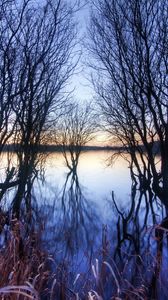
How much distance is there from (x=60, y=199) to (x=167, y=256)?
12.2 metres

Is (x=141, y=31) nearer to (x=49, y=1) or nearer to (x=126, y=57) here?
(x=126, y=57)

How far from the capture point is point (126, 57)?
14.5 metres

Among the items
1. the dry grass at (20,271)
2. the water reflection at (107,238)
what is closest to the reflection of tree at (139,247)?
the water reflection at (107,238)

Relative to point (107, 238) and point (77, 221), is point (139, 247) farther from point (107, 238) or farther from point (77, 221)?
point (77, 221)

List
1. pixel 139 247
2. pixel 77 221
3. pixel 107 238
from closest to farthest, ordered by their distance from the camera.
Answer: pixel 107 238 < pixel 139 247 < pixel 77 221

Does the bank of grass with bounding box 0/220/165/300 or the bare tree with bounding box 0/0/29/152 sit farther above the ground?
the bare tree with bounding box 0/0/29/152

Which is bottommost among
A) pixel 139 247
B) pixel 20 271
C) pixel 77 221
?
pixel 77 221

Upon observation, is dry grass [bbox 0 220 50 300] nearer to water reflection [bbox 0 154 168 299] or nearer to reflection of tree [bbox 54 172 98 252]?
water reflection [bbox 0 154 168 299]

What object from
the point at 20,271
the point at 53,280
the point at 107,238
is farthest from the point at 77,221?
the point at 20,271

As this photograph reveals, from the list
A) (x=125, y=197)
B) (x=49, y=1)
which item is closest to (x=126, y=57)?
(x=49, y=1)

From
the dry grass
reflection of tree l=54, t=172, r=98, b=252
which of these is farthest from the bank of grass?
reflection of tree l=54, t=172, r=98, b=252

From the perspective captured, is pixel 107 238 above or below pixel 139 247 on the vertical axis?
above

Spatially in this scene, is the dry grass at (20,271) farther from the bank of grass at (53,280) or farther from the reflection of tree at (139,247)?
the reflection of tree at (139,247)

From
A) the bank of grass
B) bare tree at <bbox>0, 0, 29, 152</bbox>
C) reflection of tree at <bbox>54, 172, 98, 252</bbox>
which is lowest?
reflection of tree at <bbox>54, 172, 98, 252</bbox>
